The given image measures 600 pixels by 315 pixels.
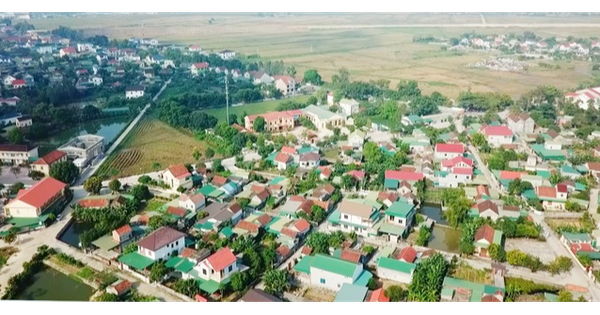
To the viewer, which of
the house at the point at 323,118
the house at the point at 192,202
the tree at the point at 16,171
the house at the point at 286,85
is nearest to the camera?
the house at the point at 192,202

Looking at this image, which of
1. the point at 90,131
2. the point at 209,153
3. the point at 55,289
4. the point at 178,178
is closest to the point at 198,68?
the point at 90,131

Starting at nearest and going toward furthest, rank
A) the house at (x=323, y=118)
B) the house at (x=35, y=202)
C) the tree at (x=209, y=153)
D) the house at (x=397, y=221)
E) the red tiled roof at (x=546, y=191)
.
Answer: the house at (x=397, y=221) < the house at (x=35, y=202) < the red tiled roof at (x=546, y=191) < the tree at (x=209, y=153) < the house at (x=323, y=118)

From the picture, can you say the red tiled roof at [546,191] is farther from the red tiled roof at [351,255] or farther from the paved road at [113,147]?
the paved road at [113,147]

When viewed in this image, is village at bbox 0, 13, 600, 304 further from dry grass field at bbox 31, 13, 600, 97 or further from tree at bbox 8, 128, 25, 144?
dry grass field at bbox 31, 13, 600, 97

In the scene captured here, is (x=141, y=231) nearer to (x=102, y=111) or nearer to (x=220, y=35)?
(x=102, y=111)

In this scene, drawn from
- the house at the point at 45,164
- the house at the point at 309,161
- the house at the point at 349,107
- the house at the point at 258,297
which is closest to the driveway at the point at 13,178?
the house at the point at 45,164

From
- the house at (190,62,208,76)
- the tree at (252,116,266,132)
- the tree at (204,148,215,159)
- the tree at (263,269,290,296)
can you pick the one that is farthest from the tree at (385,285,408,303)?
the house at (190,62,208,76)

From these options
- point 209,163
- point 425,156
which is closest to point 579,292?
point 425,156
